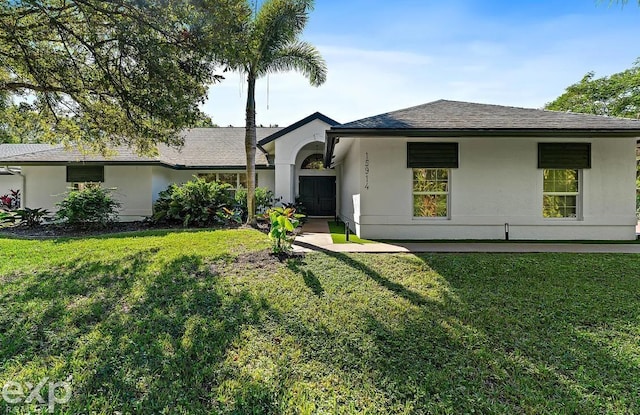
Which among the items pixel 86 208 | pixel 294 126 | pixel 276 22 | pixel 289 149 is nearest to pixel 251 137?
pixel 276 22

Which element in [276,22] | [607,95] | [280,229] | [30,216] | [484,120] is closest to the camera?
[280,229]

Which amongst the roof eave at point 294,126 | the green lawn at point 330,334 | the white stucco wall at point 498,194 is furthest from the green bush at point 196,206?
the white stucco wall at point 498,194

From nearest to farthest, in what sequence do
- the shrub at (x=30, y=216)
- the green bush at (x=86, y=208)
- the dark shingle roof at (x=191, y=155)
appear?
the green bush at (x=86, y=208) < the shrub at (x=30, y=216) < the dark shingle roof at (x=191, y=155)

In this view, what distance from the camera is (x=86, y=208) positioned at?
12.0 meters

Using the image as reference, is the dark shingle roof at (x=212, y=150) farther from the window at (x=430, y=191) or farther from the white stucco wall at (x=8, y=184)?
the white stucco wall at (x=8, y=184)

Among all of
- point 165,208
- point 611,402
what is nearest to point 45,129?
point 165,208

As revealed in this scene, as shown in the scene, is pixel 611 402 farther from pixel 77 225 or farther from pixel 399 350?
pixel 77 225

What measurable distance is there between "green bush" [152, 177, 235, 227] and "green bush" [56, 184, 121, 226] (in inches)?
70.6

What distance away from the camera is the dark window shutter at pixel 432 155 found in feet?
30.1

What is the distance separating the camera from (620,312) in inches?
187

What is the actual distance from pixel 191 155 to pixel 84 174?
4.81 meters

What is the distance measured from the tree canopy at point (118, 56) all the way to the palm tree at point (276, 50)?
2.86m

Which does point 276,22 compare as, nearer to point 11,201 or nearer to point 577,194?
point 577,194

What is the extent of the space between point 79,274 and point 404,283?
6.46 meters
